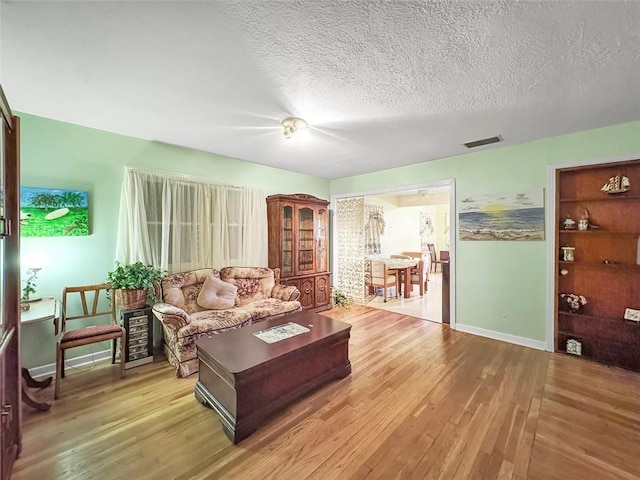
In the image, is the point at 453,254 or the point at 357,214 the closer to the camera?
the point at 453,254

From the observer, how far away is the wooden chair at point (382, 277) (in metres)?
5.40

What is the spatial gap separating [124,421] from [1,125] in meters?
2.01

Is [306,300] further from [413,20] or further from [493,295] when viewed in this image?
[413,20]

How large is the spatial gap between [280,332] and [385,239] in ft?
17.8

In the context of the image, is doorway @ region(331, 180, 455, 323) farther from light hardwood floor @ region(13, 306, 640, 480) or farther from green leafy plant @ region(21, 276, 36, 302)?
green leafy plant @ region(21, 276, 36, 302)

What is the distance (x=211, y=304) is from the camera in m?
3.22

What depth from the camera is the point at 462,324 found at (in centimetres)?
380

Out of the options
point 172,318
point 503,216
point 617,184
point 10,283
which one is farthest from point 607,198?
point 10,283

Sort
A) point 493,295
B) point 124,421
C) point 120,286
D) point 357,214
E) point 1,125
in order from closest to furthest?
point 1,125, point 124,421, point 120,286, point 493,295, point 357,214

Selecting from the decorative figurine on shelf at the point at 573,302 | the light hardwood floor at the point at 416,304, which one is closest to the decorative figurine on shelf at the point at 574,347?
the decorative figurine on shelf at the point at 573,302

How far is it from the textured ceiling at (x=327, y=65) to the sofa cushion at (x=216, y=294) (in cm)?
180

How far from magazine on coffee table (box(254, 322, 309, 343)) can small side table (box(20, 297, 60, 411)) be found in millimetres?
1596

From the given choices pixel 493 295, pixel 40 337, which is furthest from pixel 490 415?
pixel 40 337

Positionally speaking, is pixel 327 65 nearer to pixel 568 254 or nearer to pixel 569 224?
pixel 569 224
